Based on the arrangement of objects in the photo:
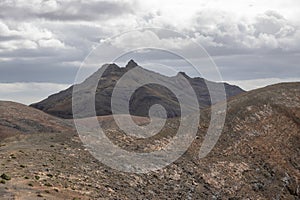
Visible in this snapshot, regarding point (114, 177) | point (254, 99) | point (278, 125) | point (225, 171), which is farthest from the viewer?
point (254, 99)

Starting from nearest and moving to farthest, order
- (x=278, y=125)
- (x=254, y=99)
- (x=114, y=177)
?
1. (x=114, y=177)
2. (x=278, y=125)
3. (x=254, y=99)

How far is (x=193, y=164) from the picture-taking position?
5766cm

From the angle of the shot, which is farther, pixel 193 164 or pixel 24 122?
pixel 24 122

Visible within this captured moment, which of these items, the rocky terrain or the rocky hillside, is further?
the rocky hillside

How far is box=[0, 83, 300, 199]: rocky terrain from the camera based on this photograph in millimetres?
39500

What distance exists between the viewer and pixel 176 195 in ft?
158

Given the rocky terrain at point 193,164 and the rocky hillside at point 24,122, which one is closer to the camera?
the rocky terrain at point 193,164

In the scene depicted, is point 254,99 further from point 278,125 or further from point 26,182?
point 26,182

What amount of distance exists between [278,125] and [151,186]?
34.0 meters

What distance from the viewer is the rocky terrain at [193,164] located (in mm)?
39500

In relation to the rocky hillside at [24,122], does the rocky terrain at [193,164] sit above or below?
below

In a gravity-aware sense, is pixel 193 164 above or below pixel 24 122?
below

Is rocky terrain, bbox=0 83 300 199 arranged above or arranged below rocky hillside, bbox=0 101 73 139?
below

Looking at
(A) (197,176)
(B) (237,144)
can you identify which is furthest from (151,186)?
(B) (237,144)
